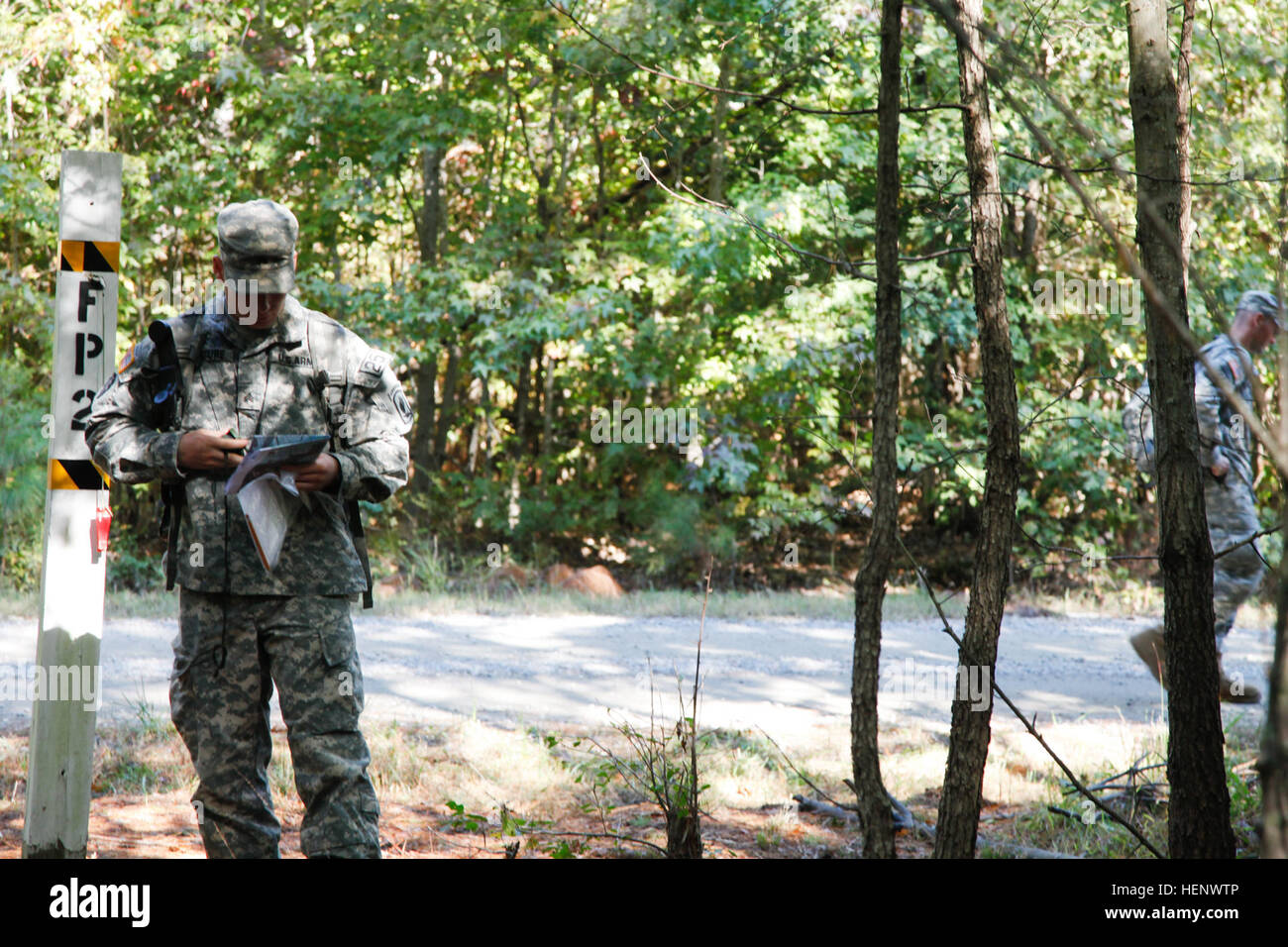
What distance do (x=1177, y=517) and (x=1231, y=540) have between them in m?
3.03

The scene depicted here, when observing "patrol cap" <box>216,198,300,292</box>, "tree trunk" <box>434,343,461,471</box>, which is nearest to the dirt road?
"patrol cap" <box>216,198,300,292</box>

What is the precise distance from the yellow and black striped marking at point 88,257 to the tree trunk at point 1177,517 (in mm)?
3074

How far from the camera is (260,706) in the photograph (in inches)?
128

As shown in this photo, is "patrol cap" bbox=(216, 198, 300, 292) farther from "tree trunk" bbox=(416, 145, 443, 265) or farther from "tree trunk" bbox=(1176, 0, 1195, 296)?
"tree trunk" bbox=(416, 145, 443, 265)

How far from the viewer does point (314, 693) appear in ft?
10.4

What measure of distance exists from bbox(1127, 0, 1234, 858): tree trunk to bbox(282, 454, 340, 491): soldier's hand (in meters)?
2.16

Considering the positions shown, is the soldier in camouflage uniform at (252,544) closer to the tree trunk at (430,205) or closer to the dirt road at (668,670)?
the dirt road at (668,670)

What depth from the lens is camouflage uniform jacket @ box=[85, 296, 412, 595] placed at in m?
3.18

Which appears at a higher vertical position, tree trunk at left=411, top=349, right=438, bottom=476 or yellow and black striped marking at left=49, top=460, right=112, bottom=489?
tree trunk at left=411, top=349, right=438, bottom=476

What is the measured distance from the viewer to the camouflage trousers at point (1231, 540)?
5707 mm

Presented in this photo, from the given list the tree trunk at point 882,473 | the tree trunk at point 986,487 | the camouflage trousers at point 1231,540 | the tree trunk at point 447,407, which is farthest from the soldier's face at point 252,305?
the tree trunk at point 447,407
